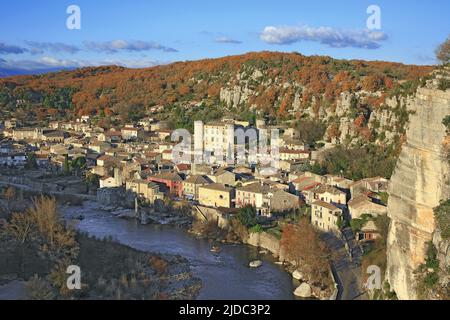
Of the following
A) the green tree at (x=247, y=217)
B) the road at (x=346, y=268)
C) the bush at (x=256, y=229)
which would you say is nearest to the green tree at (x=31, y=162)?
the green tree at (x=247, y=217)

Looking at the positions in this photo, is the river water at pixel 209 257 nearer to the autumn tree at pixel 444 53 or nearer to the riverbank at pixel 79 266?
the riverbank at pixel 79 266

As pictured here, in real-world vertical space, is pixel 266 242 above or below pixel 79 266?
below

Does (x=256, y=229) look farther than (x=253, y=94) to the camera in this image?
No

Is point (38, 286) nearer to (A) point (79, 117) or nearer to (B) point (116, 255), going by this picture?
(B) point (116, 255)

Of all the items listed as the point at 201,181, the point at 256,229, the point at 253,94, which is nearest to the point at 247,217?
the point at 256,229

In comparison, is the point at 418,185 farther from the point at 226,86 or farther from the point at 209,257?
the point at 226,86

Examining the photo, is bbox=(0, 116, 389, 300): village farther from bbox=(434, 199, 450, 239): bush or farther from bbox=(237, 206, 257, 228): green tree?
bbox=(434, 199, 450, 239): bush
